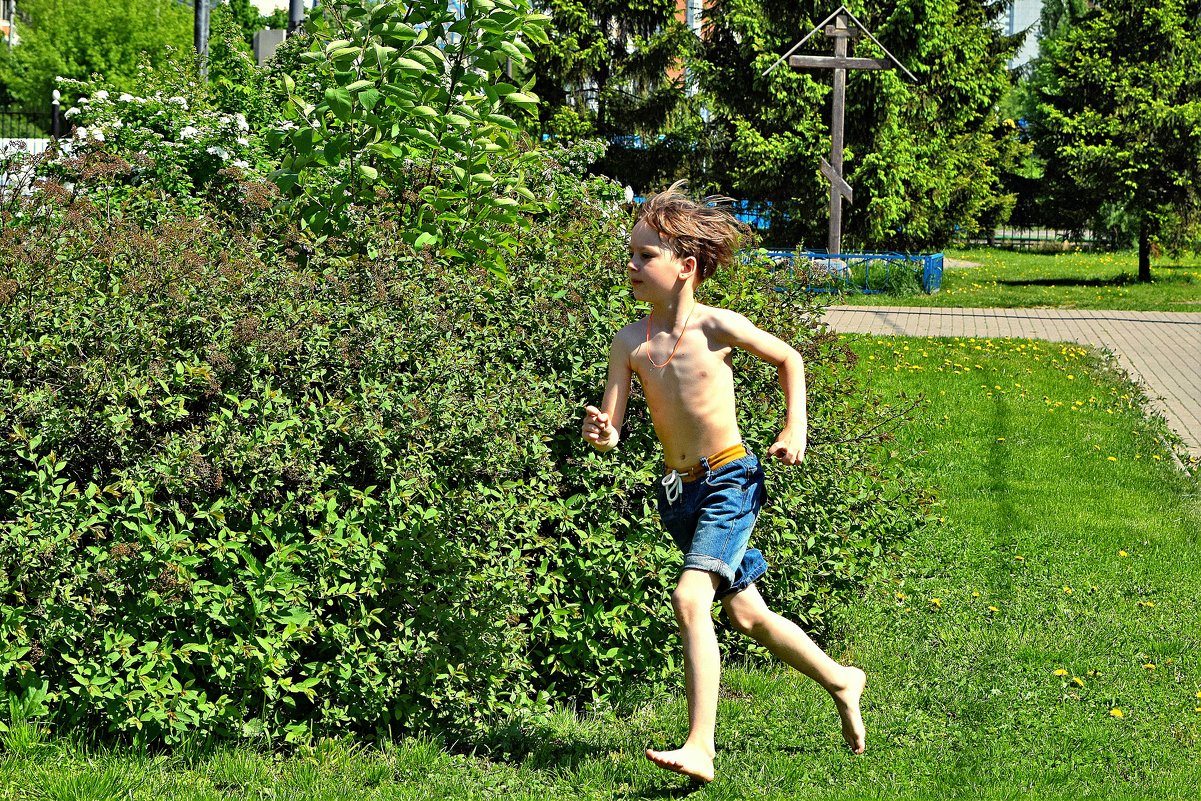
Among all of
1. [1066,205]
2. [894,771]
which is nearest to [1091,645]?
[894,771]

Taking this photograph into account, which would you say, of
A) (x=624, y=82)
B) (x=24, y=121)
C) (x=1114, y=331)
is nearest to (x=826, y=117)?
(x=624, y=82)

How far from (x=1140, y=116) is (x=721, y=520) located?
22220 millimetres

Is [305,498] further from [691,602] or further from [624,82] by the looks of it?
[624,82]

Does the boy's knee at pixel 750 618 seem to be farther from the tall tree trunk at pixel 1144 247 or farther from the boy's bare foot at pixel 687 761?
the tall tree trunk at pixel 1144 247

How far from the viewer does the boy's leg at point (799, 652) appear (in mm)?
3672

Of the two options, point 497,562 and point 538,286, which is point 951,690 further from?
point 538,286

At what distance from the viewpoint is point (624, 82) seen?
25.1 m

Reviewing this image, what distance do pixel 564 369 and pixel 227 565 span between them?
129 centimetres

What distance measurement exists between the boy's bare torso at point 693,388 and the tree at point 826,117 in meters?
18.5

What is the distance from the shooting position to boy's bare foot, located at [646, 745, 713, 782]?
3.35 metres

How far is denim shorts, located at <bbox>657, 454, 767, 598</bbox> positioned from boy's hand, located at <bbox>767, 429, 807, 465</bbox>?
0.17m

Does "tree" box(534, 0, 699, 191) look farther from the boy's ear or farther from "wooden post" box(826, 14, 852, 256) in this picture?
the boy's ear

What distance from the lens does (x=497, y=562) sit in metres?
3.82

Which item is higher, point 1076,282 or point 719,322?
point 719,322
